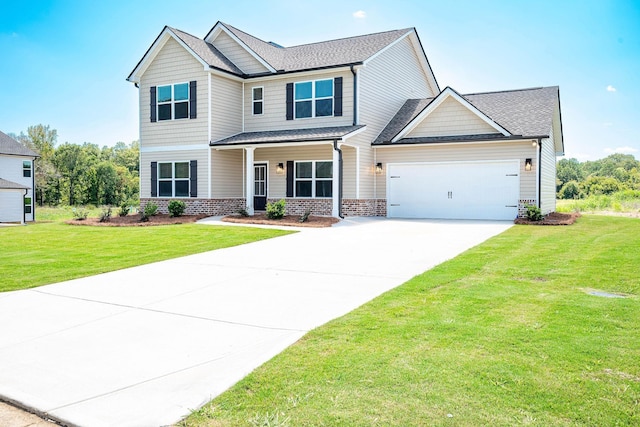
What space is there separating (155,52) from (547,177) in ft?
56.5

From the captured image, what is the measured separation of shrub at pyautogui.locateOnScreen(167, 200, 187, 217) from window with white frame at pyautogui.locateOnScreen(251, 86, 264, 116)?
5197mm

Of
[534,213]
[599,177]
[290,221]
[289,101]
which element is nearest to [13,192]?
[289,101]

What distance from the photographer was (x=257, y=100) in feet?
71.3

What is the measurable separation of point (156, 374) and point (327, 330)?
1.69 metres

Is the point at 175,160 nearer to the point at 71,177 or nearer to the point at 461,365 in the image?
the point at 461,365

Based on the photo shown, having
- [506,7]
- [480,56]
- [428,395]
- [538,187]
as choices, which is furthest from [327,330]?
[480,56]

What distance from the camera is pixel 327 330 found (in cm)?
498

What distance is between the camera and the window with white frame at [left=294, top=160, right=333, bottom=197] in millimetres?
20156

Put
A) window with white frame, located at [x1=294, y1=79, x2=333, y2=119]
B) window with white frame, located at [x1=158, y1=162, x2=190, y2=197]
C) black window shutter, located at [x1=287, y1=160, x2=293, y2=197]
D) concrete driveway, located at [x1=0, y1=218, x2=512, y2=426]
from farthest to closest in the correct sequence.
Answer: window with white frame, located at [x1=158, y1=162, x2=190, y2=197], black window shutter, located at [x1=287, y1=160, x2=293, y2=197], window with white frame, located at [x1=294, y1=79, x2=333, y2=119], concrete driveway, located at [x1=0, y1=218, x2=512, y2=426]

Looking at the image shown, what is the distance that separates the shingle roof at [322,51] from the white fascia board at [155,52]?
8.94 ft

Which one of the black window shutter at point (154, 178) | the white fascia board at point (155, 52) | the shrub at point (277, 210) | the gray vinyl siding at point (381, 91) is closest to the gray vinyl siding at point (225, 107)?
the white fascia board at point (155, 52)

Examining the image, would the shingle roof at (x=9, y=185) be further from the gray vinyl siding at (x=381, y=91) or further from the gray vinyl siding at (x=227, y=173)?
the gray vinyl siding at (x=381, y=91)

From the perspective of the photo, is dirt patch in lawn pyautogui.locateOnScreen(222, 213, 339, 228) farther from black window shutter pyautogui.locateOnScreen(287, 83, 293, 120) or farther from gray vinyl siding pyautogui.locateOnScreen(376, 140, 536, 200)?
black window shutter pyautogui.locateOnScreen(287, 83, 293, 120)

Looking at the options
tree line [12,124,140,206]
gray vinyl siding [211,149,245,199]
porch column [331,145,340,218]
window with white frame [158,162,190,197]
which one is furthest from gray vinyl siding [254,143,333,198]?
tree line [12,124,140,206]
